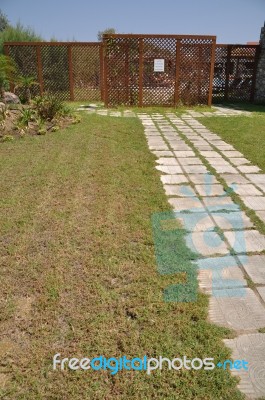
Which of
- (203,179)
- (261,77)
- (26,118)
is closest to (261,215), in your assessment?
(203,179)

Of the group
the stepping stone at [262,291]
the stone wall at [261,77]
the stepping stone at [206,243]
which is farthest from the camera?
the stone wall at [261,77]

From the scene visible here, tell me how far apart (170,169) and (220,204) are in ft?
4.08

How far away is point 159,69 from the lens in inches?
387

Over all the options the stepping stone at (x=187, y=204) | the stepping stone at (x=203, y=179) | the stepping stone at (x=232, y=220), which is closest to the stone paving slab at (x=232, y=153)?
the stepping stone at (x=203, y=179)

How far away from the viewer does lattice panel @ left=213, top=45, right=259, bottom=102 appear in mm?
10828

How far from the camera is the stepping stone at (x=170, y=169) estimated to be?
14.4ft

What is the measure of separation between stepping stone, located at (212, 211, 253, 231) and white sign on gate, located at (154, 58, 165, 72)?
7.74 metres

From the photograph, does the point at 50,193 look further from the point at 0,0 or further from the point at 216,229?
the point at 0,0

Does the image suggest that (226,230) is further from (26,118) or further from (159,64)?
(159,64)

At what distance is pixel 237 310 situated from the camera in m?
2.00

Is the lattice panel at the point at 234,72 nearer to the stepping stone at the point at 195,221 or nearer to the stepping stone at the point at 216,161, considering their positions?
the stepping stone at the point at 216,161

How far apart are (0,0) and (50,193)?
43.0ft

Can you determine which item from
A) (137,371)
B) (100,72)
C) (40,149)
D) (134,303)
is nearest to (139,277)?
(134,303)
